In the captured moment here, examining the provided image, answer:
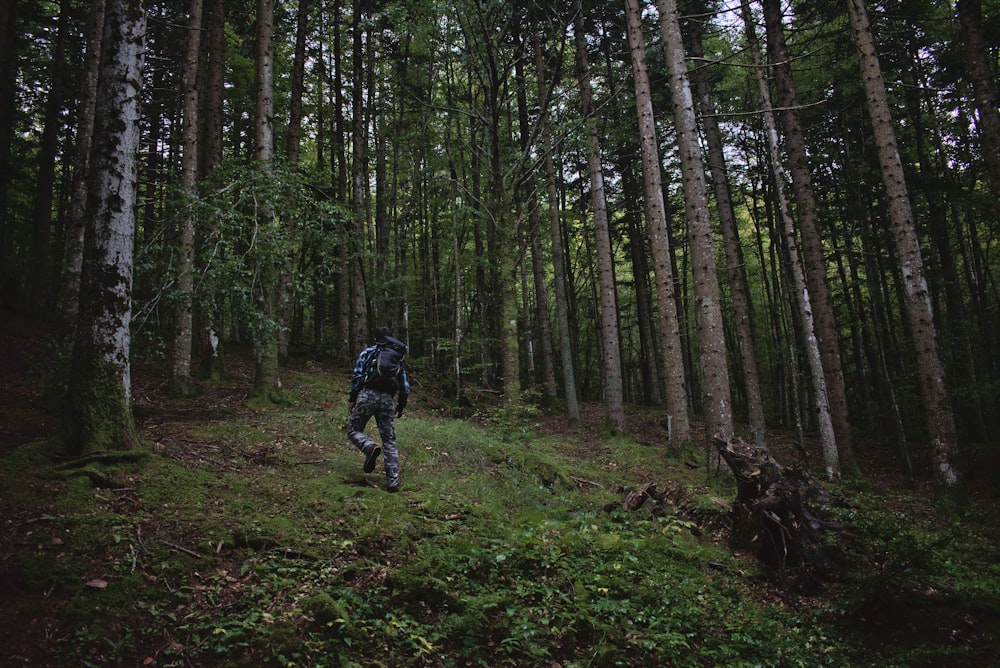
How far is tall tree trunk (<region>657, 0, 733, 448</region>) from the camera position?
392 inches

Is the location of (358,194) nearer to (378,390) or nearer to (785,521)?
(378,390)

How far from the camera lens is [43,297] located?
18844 millimetres

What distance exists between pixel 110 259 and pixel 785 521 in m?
8.85

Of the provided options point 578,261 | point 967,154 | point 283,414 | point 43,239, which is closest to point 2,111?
point 43,239

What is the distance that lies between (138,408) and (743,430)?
21827 mm

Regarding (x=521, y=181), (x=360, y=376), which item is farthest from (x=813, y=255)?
(x=360, y=376)

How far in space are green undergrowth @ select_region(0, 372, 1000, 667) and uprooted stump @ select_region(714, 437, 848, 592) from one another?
27 centimetres

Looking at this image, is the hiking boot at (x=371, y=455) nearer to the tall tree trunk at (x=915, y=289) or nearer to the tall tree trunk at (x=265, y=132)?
the tall tree trunk at (x=265, y=132)

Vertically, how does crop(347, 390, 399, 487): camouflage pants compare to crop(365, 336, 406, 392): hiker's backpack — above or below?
below

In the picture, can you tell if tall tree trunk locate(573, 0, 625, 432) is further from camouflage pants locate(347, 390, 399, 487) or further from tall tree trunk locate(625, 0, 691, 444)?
camouflage pants locate(347, 390, 399, 487)

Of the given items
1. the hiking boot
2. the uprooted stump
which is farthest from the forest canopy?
the hiking boot

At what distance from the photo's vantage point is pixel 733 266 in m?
14.9

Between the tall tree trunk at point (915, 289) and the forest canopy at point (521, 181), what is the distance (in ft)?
0.15

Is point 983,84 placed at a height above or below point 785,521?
above
